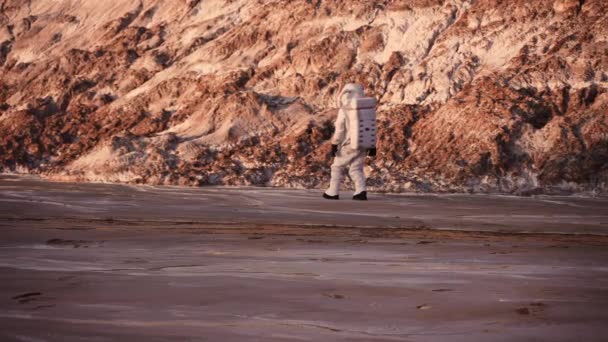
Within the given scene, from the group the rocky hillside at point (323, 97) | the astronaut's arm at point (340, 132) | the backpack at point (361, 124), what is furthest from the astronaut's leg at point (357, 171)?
the rocky hillside at point (323, 97)

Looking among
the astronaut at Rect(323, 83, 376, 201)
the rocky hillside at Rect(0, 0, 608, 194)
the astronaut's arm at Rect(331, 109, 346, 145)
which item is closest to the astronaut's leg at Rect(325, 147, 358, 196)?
the astronaut at Rect(323, 83, 376, 201)

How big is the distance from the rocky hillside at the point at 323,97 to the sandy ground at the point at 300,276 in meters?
5.61

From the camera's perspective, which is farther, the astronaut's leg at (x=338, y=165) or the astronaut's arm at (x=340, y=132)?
the astronaut's arm at (x=340, y=132)

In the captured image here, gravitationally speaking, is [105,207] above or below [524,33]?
below

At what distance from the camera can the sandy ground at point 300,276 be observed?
4992 millimetres

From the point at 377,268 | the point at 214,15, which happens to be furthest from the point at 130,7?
the point at 377,268

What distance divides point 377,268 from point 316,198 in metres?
9.01

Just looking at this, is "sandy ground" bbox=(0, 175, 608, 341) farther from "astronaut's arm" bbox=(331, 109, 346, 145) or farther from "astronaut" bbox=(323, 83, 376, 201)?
"astronaut's arm" bbox=(331, 109, 346, 145)

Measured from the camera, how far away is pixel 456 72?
21.5 metres

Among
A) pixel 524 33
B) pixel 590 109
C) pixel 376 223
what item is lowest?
pixel 376 223

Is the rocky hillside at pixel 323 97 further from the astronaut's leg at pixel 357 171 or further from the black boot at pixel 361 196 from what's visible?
the black boot at pixel 361 196

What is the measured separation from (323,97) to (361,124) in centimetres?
677

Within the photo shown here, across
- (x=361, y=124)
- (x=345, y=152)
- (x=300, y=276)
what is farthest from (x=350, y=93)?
(x=300, y=276)

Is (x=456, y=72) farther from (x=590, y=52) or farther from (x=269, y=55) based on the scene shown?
(x=269, y=55)
